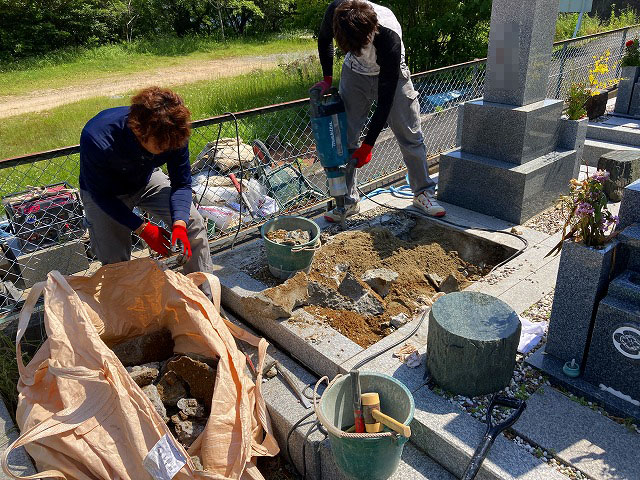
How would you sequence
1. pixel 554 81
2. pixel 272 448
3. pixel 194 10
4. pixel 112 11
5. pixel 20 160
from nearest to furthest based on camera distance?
pixel 272 448
pixel 20 160
pixel 554 81
pixel 112 11
pixel 194 10

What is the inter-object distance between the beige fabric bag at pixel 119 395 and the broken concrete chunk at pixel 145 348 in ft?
0.28

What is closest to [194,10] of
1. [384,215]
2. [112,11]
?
[112,11]

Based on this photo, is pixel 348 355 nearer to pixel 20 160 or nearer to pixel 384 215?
pixel 384 215

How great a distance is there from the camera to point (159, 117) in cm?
267

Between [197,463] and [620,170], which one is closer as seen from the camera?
[197,463]

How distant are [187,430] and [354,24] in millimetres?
2829

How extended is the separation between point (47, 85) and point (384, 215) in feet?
55.0

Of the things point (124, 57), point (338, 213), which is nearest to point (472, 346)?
point (338, 213)

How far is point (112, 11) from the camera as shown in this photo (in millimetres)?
25531

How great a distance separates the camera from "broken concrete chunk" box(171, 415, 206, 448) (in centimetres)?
246

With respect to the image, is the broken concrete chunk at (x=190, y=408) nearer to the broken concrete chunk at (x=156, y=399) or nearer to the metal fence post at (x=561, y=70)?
the broken concrete chunk at (x=156, y=399)

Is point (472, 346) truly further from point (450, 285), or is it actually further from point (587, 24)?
point (587, 24)

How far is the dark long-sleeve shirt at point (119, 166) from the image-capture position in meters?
2.91

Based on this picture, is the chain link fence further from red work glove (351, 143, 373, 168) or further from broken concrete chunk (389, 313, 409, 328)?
broken concrete chunk (389, 313, 409, 328)
